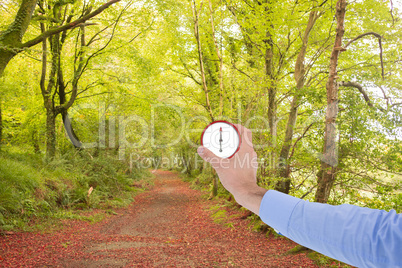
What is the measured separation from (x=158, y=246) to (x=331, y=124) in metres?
5.75

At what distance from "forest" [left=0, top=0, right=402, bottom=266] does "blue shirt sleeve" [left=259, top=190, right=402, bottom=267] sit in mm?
3966

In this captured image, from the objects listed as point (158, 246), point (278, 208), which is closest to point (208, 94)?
point (158, 246)

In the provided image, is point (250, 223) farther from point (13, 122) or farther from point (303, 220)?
point (13, 122)

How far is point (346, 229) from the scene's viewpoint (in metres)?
0.88

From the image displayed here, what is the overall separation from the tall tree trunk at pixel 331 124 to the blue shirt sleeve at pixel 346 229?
4.22 meters

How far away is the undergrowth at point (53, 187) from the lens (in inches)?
303

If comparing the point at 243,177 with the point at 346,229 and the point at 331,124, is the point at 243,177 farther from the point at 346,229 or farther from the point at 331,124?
the point at 331,124

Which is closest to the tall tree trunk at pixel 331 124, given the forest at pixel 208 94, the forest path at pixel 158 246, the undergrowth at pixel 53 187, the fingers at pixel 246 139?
the forest at pixel 208 94

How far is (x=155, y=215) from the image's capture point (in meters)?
12.9

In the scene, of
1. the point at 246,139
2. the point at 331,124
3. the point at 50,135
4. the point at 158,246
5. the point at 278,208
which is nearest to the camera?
the point at 278,208

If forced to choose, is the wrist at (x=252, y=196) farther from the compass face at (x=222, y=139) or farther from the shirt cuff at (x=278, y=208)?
the compass face at (x=222, y=139)

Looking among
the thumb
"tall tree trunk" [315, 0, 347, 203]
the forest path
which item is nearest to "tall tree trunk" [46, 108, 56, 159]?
the forest path

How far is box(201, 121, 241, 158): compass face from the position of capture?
1511 millimetres

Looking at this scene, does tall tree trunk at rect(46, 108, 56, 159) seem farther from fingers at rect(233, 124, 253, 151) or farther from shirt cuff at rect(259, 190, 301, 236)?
shirt cuff at rect(259, 190, 301, 236)
